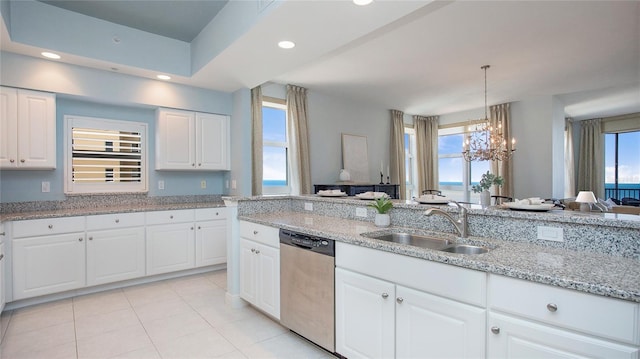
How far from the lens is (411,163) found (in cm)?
810

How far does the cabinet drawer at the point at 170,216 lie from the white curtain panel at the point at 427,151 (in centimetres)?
563

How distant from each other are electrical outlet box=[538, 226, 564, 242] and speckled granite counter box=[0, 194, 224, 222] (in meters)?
3.60

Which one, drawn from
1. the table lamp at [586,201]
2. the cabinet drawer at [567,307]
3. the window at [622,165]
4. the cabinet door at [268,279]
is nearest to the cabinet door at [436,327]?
the cabinet drawer at [567,307]

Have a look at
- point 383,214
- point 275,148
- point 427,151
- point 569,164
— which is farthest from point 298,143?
point 569,164

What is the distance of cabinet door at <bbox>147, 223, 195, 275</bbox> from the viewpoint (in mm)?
3760

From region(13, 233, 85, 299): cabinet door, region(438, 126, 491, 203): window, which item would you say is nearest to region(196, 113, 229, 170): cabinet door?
region(13, 233, 85, 299): cabinet door

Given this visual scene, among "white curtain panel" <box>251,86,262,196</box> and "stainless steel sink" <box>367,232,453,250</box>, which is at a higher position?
"white curtain panel" <box>251,86,262,196</box>

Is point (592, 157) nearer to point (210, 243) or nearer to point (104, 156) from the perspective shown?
point (210, 243)

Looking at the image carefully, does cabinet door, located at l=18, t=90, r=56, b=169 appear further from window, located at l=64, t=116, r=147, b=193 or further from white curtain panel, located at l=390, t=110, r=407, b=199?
white curtain panel, located at l=390, t=110, r=407, b=199

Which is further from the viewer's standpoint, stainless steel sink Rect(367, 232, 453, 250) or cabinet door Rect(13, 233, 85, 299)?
cabinet door Rect(13, 233, 85, 299)

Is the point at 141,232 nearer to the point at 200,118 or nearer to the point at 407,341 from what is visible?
the point at 200,118

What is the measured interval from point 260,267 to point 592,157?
30.8ft

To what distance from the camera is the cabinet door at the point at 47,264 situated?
9.82 ft

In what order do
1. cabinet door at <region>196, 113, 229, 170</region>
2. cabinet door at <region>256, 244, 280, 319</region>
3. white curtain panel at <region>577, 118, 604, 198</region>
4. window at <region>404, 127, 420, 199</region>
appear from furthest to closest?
white curtain panel at <region>577, 118, 604, 198</region>
window at <region>404, 127, 420, 199</region>
cabinet door at <region>196, 113, 229, 170</region>
cabinet door at <region>256, 244, 280, 319</region>
